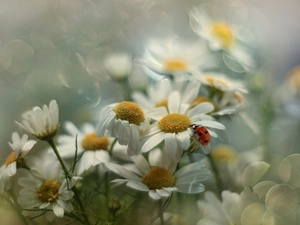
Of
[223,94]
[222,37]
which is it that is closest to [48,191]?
[223,94]

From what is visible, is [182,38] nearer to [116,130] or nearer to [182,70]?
[182,70]

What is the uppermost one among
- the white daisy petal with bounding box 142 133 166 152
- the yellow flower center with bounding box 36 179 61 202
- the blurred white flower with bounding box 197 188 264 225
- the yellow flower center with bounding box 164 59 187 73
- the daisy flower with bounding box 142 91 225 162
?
the daisy flower with bounding box 142 91 225 162

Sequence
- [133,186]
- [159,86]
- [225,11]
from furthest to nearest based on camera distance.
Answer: [225,11], [159,86], [133,186]

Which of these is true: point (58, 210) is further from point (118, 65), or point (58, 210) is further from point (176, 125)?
point (118, 65)

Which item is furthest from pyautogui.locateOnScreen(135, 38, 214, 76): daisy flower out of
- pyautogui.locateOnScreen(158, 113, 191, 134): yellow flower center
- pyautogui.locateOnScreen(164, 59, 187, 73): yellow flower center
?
pyautogui.locateOnScreen(158, 113, 191, 134): yellow flower center

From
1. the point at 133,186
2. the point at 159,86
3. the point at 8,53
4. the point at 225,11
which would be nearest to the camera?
the point at 133,186

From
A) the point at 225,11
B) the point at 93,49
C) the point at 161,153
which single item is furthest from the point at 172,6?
the point at 161,153

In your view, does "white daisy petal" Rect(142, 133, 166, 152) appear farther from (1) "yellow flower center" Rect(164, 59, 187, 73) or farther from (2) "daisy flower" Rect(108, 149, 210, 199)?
(1) "yellow flower center" Rect(164, 59, 187, 73)
